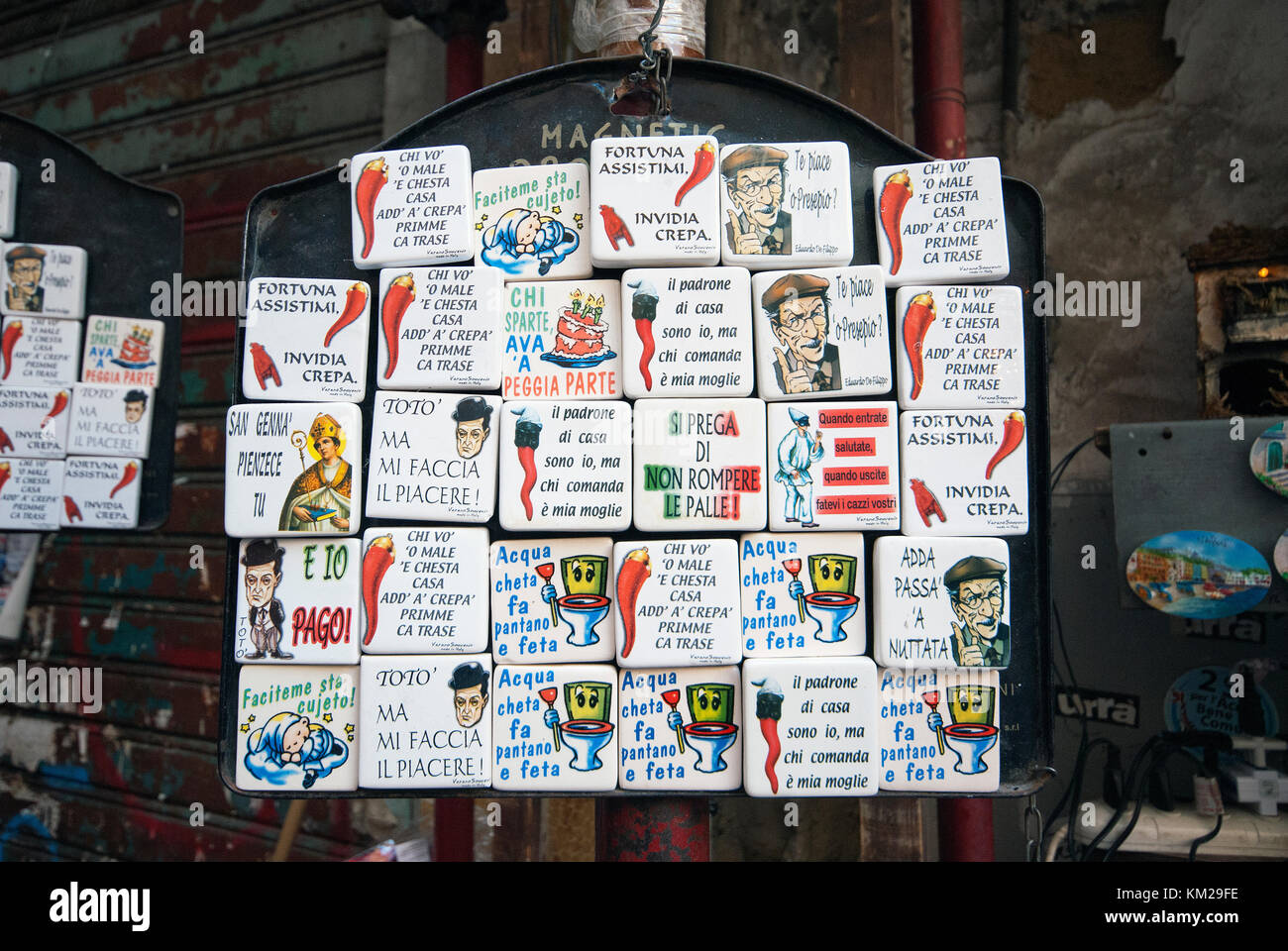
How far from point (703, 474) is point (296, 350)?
0.71 metres

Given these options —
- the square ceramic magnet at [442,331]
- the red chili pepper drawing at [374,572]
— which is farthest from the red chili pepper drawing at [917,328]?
the red chili pepper drawing at [374,572]

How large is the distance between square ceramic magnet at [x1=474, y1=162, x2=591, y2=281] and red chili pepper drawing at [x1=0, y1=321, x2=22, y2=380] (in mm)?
1384

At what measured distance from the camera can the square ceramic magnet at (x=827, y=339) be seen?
1.30 m

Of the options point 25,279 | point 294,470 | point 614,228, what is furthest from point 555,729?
point 25,279

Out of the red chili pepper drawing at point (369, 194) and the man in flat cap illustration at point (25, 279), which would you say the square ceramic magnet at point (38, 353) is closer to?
the man in flat cap illustration at point (25, 279)

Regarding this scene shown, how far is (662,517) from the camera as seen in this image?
1.30 m

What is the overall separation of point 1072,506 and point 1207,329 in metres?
0.65

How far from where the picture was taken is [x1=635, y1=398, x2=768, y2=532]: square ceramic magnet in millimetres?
1293

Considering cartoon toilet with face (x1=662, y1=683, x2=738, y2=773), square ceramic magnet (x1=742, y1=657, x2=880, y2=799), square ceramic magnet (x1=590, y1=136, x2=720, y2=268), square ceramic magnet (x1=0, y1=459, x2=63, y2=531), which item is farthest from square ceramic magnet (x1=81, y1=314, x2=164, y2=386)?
square ceramic magnet (x1=742, y1=657, x2=880, y2=799)

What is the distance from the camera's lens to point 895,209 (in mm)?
1322

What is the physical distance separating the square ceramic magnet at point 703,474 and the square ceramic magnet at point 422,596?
0.96 ft

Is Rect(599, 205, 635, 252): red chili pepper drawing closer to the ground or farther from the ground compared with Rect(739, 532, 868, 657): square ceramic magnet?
farther from the ground

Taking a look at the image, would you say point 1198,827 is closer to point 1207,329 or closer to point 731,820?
point 1207,329

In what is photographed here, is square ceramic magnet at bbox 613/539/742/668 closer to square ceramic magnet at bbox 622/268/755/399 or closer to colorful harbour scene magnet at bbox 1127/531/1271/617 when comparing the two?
square ceramic magnet at bbox 622/268/755/399
